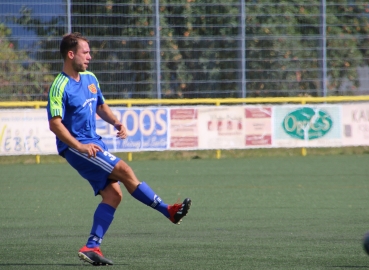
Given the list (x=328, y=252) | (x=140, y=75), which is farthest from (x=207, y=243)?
(x=140, y=75)

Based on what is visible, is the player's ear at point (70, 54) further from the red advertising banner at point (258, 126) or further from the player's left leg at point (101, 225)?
the red advertising banner at point (258, 126)

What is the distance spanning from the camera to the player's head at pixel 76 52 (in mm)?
6551

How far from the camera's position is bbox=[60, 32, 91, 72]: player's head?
6551 mm

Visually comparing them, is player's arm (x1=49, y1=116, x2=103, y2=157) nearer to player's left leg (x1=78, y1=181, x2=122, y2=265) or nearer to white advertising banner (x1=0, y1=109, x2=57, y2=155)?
player's left leg (x1=78, y1=181, x2=122, y2=265)

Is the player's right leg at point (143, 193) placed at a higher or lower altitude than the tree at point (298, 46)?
lower

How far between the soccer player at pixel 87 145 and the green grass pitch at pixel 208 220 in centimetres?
39

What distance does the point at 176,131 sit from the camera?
58.4ft

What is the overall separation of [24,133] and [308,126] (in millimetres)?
6587

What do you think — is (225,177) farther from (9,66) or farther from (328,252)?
(328,252)

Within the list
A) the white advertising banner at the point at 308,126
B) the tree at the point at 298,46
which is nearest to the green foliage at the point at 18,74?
the tree at the point at 298,46

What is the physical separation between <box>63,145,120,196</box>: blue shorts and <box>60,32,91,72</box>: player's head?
71cm

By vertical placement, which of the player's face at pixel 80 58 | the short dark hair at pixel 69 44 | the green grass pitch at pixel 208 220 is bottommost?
the green grass pitch at pixel 208 220

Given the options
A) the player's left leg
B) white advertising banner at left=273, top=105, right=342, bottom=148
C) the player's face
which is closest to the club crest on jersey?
the player's face

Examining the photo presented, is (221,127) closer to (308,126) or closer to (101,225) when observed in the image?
(308,126)
